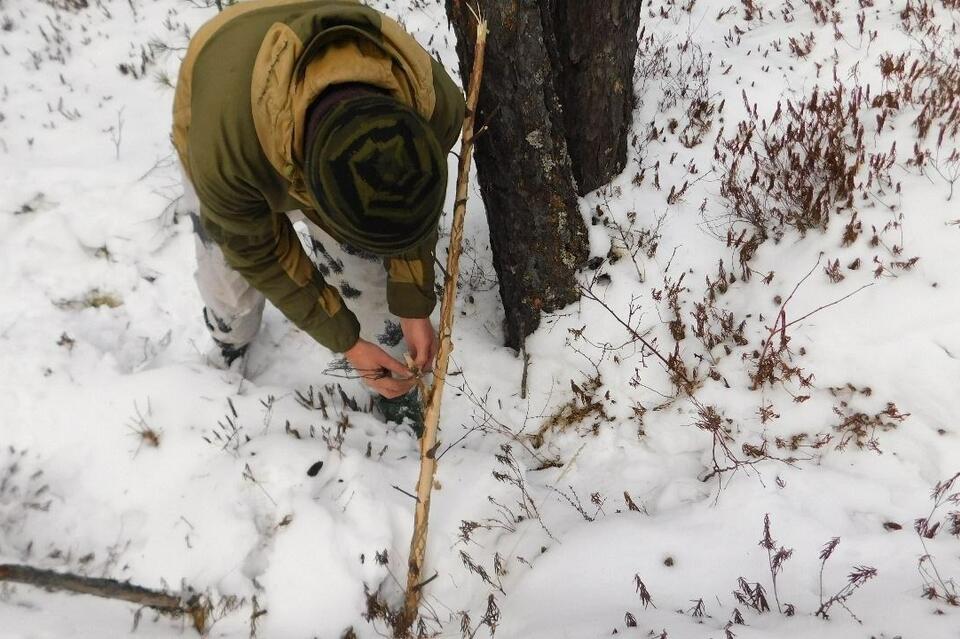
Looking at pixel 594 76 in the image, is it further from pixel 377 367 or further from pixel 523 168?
pixel 377 367

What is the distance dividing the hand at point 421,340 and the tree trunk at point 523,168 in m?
0.63

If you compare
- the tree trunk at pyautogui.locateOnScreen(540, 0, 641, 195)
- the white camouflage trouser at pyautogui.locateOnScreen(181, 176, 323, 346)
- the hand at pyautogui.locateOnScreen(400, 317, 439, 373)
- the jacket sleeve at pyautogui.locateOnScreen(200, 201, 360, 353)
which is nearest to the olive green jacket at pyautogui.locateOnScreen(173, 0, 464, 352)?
the jacket sleeve at pyautogui.locateOnScreen(200, 201, 360, 353)

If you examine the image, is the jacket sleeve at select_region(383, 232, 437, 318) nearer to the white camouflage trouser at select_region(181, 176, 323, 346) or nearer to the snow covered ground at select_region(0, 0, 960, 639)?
the snow covered ground at select_region(0, 0, 960, 639)

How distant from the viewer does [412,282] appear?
93.0 inches

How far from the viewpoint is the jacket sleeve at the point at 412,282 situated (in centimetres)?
232

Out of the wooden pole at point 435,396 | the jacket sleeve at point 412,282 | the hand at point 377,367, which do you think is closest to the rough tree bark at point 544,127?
the wooden pole at point 435,396

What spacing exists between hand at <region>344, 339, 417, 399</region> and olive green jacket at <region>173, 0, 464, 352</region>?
0.40m

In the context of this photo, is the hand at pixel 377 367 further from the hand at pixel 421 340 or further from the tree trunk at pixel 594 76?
the tree trunk at pixel 594 76

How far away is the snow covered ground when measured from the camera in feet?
6.77

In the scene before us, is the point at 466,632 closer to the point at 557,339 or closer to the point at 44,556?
the point at 557,339

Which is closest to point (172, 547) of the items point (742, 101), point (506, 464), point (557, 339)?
point (506, 464)

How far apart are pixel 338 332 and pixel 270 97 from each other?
1.01m

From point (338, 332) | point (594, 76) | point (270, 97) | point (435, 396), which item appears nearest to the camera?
point (270, 97)

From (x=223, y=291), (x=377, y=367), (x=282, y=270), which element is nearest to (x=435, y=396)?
(x=377, y=367)
